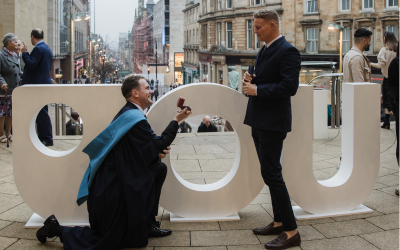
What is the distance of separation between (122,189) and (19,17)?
1634cm

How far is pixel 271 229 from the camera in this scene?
3473 mm

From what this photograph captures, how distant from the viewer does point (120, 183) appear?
9.92 ft

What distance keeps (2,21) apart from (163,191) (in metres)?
15.8

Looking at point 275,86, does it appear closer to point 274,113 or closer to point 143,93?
point 274,113

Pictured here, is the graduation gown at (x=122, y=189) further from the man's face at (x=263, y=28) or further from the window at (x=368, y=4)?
the window at (x=368, y=4)

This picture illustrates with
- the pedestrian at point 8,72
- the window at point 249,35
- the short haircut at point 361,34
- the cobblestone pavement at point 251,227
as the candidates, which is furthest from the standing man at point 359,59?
the window at point 249,35

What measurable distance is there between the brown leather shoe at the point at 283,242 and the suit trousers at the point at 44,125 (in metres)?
4.24

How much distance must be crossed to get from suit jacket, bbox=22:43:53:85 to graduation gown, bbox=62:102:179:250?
345 cm

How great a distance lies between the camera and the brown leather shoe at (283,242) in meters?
3.18

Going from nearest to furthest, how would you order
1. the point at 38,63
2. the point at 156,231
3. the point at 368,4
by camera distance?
the point at 156,231 → the point at 38,63 → the point at 368,4

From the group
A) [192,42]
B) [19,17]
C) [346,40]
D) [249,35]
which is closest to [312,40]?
[346,40]

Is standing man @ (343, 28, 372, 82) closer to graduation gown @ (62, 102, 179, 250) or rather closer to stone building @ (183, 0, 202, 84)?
graduation gown @ (62, 102, 179, 250)

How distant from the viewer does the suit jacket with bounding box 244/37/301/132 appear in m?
3.11

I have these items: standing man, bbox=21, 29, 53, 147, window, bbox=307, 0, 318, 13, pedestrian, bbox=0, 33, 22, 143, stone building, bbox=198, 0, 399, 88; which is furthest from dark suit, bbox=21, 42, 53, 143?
window, bbox=307, 0, 318, 13
